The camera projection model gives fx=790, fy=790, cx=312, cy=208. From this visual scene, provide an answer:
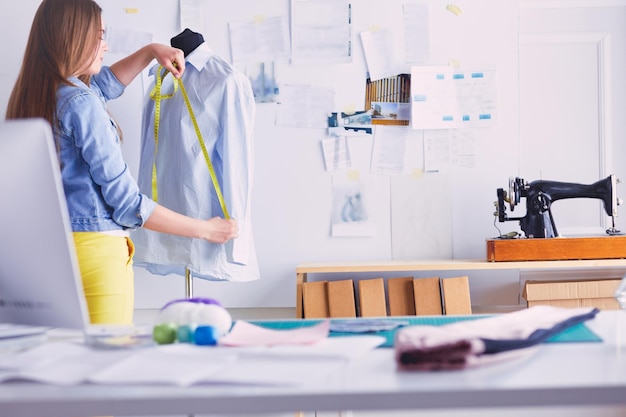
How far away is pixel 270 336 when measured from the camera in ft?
4.37

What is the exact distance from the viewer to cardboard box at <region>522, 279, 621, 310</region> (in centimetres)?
314

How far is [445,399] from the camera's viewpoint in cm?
96

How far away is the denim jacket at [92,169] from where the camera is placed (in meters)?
1.98

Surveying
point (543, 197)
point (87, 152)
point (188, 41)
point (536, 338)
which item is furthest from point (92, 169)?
point (543, 197)

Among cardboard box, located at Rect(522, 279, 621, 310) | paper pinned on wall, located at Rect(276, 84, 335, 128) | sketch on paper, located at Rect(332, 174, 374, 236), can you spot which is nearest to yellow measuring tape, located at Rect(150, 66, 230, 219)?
paper pinned on wall, located at Rect(276, 84, 335, 128)

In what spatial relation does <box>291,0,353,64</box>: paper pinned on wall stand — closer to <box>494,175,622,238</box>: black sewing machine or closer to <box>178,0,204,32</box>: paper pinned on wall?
<box>178,0,204,32</box>: paper pinned on wall

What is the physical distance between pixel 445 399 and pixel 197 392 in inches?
12.0

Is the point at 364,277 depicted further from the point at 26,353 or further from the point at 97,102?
the point at 26,353

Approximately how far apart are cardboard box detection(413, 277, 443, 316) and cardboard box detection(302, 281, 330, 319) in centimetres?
37

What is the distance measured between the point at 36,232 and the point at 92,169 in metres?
0.88

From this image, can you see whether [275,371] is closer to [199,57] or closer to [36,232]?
[36,232]

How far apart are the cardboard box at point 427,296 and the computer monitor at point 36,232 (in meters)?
A: 2.18

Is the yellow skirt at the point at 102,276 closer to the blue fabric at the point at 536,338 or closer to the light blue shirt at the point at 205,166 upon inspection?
Answer: the light blue shirt at the point at 205,166

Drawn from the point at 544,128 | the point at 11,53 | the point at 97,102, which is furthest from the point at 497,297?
the point at 11,53
